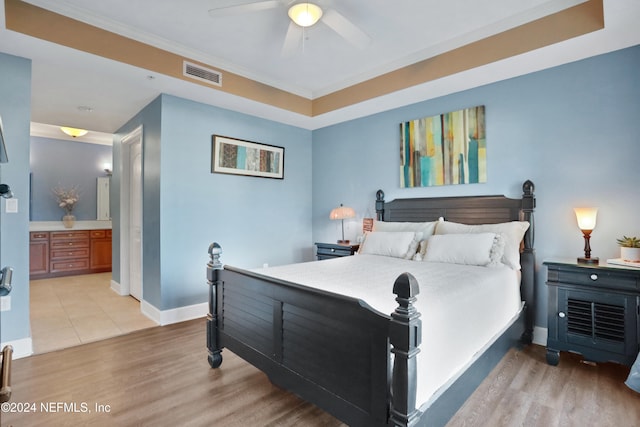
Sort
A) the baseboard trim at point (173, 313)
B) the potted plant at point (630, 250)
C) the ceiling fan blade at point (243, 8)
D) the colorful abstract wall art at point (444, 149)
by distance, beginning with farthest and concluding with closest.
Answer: the baseboard trim at point (173, 313), the colorful abstract wall art at point (444, 149), the potted plant at point (630, 250), the ceiling fan blade at point (243, 8)

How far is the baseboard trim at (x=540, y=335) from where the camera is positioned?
3.04 metres

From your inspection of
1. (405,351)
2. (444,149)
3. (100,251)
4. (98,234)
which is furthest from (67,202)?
(405,351)

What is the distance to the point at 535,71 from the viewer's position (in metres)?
3.12

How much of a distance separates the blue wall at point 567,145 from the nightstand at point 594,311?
466 millimetres

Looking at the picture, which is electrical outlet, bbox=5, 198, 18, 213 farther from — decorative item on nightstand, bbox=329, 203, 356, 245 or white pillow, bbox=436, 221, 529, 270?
white pillow, bbox=436, 221, 529, 270

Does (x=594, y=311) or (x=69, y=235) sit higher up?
(x=69, y=235)

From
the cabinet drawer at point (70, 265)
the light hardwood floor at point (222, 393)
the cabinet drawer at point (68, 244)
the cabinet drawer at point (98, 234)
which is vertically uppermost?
the cabinet drawer at point (98, 234)

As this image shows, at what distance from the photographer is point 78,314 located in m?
3.90

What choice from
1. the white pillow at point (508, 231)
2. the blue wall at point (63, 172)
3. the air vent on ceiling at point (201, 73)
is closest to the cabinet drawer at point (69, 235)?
the blue wall at point (63, 172)

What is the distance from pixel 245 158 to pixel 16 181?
7.60 feet

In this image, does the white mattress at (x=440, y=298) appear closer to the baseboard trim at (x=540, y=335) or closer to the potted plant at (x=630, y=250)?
the baseboard trim at (x=540, y=335)

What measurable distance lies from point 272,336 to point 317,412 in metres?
0.53

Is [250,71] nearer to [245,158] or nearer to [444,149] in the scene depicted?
[245,158]

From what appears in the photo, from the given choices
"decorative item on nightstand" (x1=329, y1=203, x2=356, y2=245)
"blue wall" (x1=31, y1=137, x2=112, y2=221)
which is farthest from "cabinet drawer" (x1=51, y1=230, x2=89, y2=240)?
"decorative item on nightstand" (x1=329, y1=203, x2=356, y2=245)
